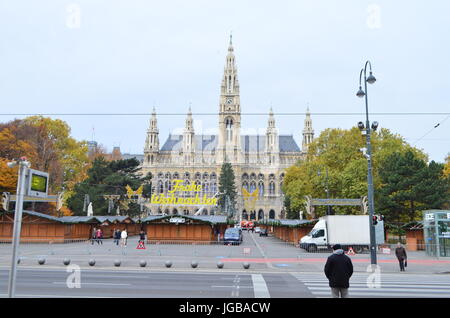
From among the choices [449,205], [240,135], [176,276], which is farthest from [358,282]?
[240,135]

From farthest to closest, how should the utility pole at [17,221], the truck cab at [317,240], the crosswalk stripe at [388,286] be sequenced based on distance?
the truck cab at [317,240]
the crosswalk stripe at [388,286]
the utility pole at [17,221]

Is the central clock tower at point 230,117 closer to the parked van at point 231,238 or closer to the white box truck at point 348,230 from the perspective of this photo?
the parked van at point 231,238

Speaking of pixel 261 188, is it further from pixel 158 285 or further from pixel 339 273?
Result: pixel 339 273

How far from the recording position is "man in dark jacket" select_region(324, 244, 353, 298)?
826cm

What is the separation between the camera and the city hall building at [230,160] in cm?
11550

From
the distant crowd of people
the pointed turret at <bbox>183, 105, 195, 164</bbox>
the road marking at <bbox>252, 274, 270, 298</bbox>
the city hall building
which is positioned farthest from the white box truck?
the pointed turret at <bbox>183, 105, 195, 164</bbox>

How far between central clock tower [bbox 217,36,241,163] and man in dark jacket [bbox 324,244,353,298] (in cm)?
10670

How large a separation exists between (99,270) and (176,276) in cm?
417

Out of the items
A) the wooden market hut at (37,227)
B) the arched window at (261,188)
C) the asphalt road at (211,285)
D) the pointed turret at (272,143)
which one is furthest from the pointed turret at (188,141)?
the asphalt road at (211,285)

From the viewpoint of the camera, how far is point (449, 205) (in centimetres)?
4238

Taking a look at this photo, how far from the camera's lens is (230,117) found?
11956 centimetres

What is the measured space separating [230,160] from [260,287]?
103412mm

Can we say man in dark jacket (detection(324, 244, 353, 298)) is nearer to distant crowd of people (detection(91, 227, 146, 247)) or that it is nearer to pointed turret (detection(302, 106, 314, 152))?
distant crowd of people (detection(91, 227, 146, 247))

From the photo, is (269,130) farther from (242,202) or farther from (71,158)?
(71,158)
